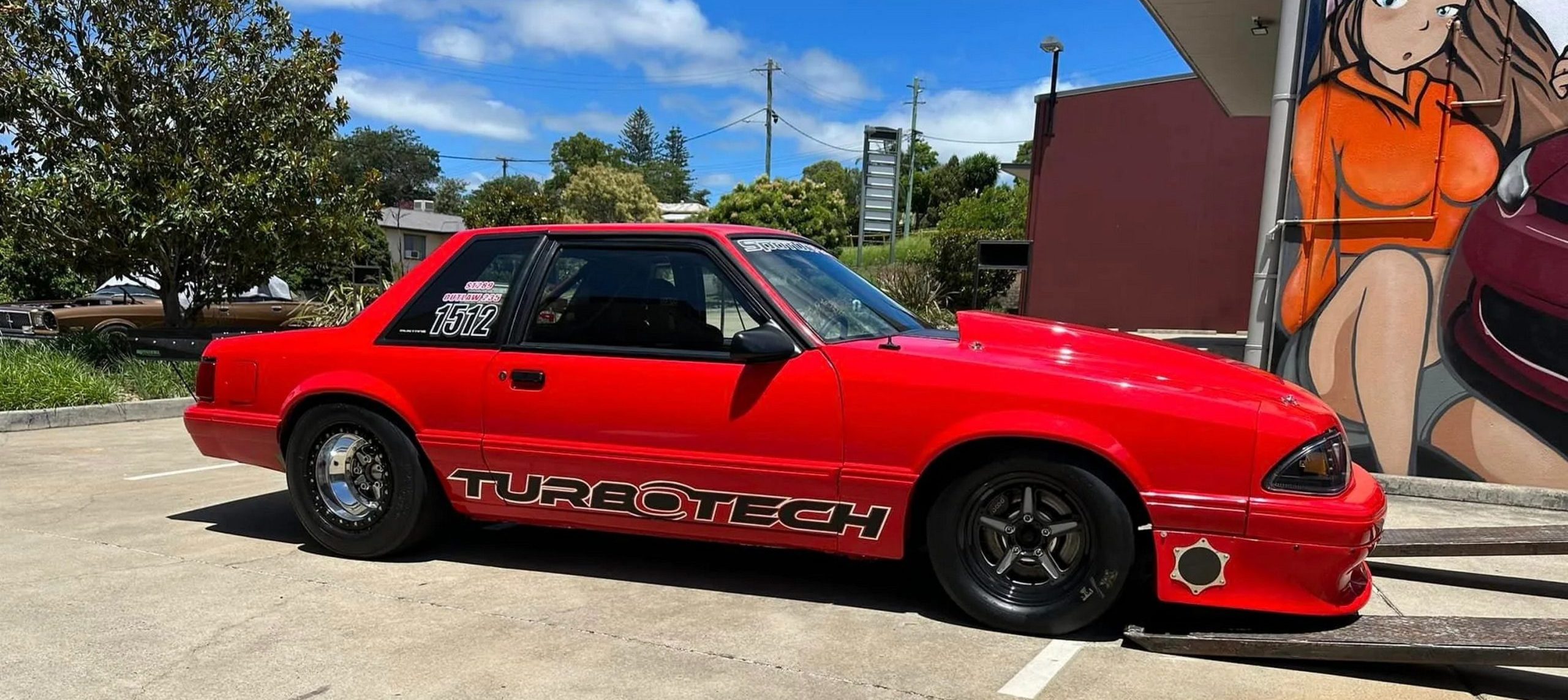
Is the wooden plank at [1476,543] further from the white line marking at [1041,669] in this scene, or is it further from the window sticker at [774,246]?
the window sticker at [774,246]

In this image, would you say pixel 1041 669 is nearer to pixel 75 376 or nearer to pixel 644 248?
pixel 644 248

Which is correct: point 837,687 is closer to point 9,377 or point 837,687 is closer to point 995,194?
point 9,377

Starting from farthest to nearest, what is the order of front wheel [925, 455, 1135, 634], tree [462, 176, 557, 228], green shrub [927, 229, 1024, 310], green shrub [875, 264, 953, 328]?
1. tree [462, 176, 557, 228]
2. green shrub [927, 229, 1024, 310]
3. green shrub [875, 264, 953, 328]
4. front wheel [925, 455, 1135, 634]

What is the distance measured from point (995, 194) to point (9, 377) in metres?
30.6

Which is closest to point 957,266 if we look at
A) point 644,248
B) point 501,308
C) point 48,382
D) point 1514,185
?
point 1514,185

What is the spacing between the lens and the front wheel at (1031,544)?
3.42 meters

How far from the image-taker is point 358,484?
4633 mm

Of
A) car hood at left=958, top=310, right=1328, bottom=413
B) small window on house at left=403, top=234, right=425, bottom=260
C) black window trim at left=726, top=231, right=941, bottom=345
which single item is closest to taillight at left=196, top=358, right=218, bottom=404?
black window trim at left=726, top=231, right=941, bottom=345

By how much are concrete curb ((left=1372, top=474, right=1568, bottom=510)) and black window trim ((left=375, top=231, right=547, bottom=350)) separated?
17.7ft

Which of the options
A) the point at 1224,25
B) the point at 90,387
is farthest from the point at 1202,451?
the point at 90,387

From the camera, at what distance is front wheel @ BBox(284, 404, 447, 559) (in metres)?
4.44

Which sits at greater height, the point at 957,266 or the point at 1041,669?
the point at 957,266

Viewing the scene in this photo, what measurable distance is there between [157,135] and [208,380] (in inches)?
267

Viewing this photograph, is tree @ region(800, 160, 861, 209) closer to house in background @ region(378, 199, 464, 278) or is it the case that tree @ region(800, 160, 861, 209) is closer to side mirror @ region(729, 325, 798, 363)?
house in background @ region(378, 199, 464, 278)
